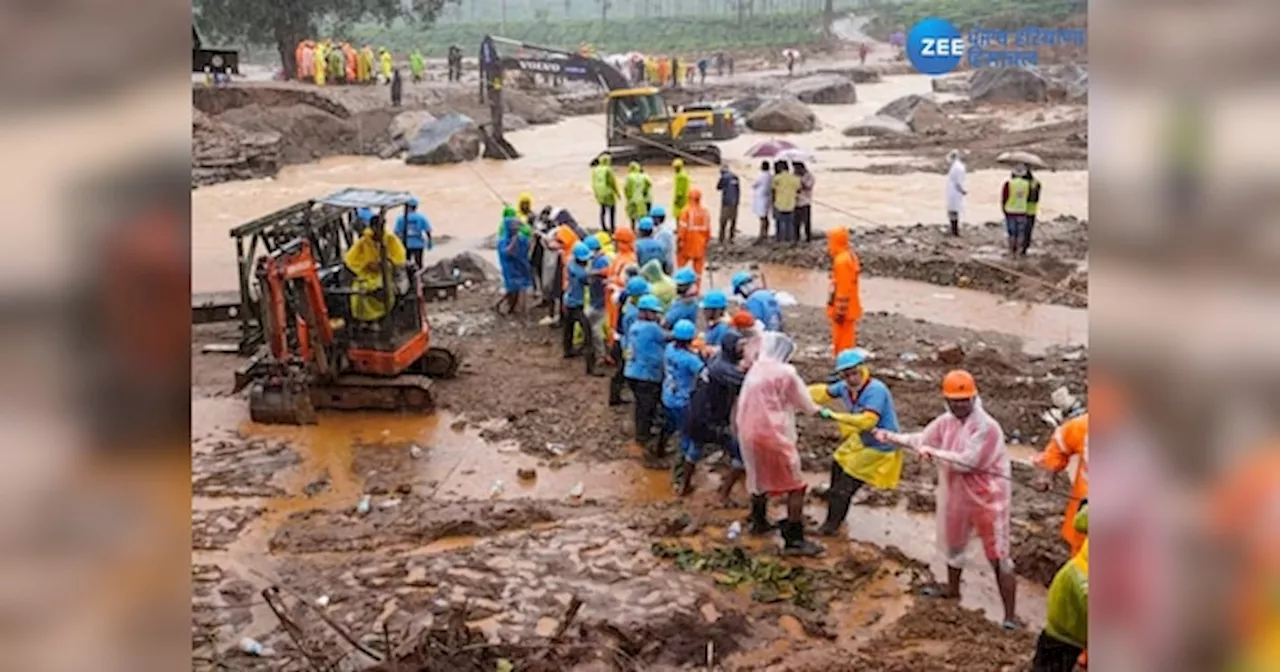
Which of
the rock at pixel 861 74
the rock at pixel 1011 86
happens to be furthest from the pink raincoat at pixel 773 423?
the rock at pixel 861 74

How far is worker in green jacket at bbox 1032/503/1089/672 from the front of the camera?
15.3 ft

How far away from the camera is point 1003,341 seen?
1336cm

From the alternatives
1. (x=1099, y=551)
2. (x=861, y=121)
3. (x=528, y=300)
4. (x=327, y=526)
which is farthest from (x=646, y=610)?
(x=861, y=121)

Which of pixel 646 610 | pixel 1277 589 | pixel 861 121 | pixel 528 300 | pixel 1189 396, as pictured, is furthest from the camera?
pixel 861 121

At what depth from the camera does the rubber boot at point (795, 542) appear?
768 centimetres

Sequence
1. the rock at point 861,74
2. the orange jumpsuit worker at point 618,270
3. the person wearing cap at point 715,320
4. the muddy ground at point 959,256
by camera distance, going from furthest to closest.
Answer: the rock at point 861,74 < the muddy ground at point 959,256 < the orange jumpsuit worker at point 618,270 < the person wearing cap at point 715,320

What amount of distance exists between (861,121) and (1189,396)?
3756cm

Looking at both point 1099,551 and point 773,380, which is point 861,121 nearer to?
point 773,380

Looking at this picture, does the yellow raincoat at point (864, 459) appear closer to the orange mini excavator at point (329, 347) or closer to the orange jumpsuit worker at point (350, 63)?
the orange mini excavator at point (329, 347)

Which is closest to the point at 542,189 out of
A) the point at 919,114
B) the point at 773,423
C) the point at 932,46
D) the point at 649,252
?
the point at 919,114

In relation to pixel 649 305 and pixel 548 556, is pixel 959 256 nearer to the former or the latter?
pixel 649 305

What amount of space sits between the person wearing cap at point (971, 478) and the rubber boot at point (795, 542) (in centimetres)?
115

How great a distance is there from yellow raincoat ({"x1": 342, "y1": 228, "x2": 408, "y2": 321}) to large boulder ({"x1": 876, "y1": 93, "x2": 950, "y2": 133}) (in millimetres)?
26884

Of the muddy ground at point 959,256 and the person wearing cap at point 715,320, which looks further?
the muddy ground at point 959,256
